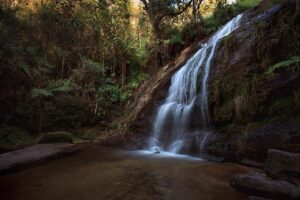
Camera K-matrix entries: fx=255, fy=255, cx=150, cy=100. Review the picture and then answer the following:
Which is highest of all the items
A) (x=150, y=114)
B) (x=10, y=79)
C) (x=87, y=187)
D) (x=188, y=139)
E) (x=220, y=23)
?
(x=220, y=23)

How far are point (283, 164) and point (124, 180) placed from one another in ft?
9.16

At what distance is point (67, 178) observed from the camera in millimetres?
5102

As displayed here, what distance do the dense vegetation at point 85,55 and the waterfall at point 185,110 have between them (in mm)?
3427

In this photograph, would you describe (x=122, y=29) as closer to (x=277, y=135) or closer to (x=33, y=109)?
(x=33, y=109)

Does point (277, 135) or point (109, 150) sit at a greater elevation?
point (277, 135)

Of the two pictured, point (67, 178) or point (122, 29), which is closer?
point (67, 178)

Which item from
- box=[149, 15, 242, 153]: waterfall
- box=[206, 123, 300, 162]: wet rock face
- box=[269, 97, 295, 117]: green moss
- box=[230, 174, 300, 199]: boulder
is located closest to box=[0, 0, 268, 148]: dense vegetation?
box=[149, 15, 242, 153]: waterfall

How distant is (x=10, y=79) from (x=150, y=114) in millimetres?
5840

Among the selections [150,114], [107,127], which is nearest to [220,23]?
[150,114]

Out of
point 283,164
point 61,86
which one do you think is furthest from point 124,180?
point 61,86

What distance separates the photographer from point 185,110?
8.19 meters

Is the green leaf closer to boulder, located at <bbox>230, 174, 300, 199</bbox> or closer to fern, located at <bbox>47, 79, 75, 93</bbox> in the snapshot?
fern, located at <bbox>47, 79, 75, 93</bbox>

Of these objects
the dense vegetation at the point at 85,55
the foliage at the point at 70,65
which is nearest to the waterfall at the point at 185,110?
the dense vegetation at the point at 85,55

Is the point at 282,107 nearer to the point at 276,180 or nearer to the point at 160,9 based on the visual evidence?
the point at 276,180
